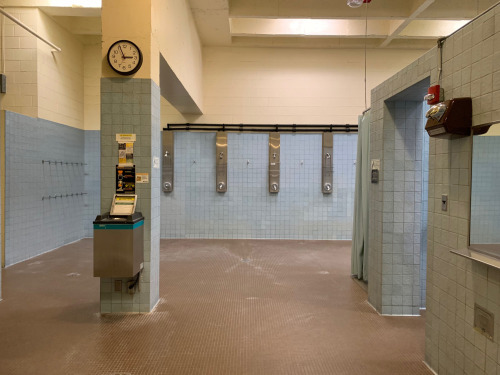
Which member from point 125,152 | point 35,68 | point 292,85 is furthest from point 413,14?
point 35,68

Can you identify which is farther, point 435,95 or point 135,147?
point 135,147

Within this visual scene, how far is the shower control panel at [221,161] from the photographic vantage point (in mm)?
Answer: 6875

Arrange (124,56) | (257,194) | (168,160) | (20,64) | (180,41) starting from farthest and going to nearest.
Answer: (257,194) < (168,160) < (20,64) < (180,41) < (124,56)

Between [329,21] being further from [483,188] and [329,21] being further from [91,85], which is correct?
[483,188]

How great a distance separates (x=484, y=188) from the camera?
1.96 m

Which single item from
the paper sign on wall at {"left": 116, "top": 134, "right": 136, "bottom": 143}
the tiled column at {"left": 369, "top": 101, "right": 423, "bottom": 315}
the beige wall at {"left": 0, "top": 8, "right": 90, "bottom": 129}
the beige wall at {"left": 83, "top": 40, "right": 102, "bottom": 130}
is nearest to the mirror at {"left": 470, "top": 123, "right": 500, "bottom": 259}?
the tiled column at {"left": 369, "top": 101, "right": 423, "bottom": 315}

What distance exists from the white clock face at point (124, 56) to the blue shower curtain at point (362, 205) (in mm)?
2750

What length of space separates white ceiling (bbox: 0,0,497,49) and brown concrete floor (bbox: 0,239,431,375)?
423cm

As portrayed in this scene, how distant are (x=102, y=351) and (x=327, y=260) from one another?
12.3 ft

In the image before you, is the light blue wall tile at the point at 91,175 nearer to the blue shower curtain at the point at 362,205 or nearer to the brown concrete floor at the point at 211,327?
the brown concrete floor at the point at 211,327

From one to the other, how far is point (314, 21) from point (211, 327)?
228 inches

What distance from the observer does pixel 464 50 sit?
2.02 metres

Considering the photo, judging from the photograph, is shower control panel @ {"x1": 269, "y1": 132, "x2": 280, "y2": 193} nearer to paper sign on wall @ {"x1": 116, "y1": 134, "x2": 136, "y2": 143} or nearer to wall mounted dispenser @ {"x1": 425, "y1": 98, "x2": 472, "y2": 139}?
paper sign on wall @ {"x1": 116, "y1": 134, "x2": 136, "y2": 143}

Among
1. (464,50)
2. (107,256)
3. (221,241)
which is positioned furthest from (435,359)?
(221,241)
